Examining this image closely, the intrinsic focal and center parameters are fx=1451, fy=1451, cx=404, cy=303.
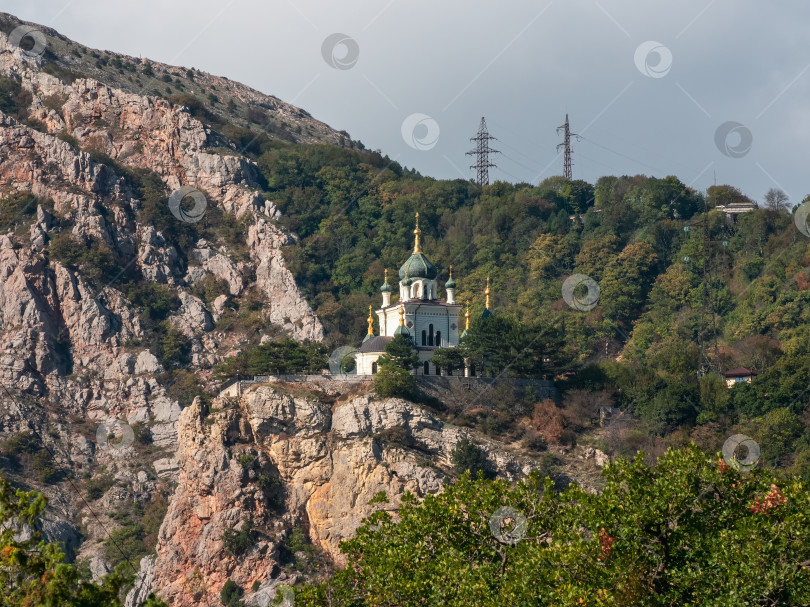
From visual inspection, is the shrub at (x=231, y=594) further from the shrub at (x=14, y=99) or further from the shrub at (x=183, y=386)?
the shrub at (x=14, y=99)

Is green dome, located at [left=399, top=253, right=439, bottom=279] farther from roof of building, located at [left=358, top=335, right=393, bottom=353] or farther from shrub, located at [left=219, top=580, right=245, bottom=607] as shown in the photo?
shrub, located at [left=219, top=580, right=245, bottom=607]

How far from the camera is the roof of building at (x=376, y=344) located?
251 feet

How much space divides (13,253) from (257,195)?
818 inches

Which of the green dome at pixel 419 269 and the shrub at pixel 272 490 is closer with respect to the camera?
the shrub at pixel 272 490

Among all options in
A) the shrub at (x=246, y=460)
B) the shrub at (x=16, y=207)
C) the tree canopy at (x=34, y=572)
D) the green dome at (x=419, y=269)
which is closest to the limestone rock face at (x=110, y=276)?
the shrub at (x=16, y=207)

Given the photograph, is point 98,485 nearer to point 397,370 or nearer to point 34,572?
point 397,370

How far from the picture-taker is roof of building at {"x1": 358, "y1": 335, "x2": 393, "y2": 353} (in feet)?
251

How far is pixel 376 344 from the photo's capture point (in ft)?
252

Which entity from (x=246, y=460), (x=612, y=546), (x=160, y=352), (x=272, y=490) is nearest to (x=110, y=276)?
(x=160, y=352)

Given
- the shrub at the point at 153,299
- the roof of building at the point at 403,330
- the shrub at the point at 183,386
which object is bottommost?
the shrub at the point at 183,386

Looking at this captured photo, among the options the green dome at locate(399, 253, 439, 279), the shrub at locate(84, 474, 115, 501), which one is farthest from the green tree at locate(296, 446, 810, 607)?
the shrub at locate(84, 474, 115, 501)

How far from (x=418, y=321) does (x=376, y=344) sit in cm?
348

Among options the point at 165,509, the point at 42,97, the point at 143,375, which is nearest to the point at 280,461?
the point at 165,509

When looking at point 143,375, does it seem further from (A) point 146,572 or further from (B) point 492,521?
(B) point 492,521
